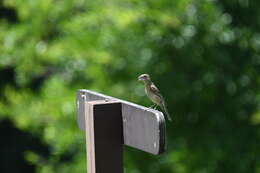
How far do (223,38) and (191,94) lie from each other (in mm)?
765

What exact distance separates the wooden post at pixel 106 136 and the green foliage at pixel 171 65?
420cm

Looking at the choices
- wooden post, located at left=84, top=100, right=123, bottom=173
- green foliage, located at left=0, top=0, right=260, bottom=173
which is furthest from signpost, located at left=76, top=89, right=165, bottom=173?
green foliage, located at left=0, top=0, right=260, bottom=173

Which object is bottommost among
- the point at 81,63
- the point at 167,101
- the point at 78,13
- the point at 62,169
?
the point at 62,169

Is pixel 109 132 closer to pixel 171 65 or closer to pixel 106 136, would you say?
pixel 106 136

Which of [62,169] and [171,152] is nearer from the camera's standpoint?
[171,152]

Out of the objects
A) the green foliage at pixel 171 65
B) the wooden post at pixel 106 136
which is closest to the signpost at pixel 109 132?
the wooden post at pixel 106 136

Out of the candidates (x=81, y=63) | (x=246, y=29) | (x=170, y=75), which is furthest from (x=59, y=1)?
(x=246, y=29)

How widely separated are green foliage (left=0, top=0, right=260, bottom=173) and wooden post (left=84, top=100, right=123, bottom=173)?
13.8 feet

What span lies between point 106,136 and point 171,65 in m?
4.73

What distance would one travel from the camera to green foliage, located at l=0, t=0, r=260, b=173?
753 centimetres

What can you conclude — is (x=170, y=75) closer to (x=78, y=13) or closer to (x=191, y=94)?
(x=191, y=94)

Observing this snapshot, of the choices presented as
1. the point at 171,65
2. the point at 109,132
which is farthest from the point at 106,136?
the point at 171,65

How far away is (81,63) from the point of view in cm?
782

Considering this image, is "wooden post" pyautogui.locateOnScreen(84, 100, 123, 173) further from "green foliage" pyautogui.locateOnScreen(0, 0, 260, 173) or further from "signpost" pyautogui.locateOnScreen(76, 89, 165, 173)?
"green foliage" pyautogui.locateOnScreen(0, 0, 260, 173)
